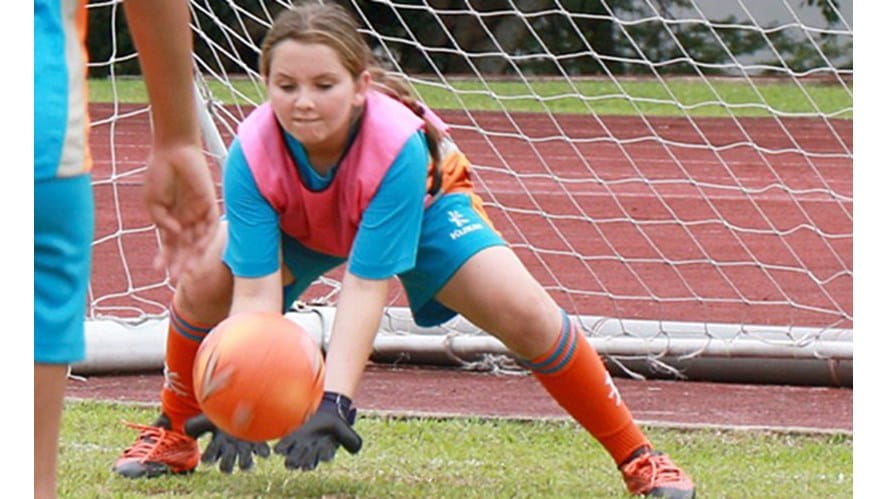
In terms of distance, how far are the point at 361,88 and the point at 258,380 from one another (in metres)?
0.91

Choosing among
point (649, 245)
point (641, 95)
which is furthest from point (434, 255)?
point (641, 95)

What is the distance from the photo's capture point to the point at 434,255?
3.90 meters

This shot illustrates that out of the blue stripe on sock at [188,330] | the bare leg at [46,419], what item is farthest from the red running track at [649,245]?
the bare leg at [46,419]


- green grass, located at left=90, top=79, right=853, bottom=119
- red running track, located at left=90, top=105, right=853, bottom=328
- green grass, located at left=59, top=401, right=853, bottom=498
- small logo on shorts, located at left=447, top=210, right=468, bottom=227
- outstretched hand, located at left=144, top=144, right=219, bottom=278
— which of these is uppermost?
outstretched hand, located at left=144, top=144, right=219, bottom=278

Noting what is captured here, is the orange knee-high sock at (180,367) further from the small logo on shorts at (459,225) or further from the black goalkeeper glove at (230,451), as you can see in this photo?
the small logo on shorts at (459,225)

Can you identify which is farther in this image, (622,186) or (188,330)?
(622,186)

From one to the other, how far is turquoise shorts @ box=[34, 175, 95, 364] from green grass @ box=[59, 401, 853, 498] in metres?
2.06

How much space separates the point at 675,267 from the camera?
330 inches

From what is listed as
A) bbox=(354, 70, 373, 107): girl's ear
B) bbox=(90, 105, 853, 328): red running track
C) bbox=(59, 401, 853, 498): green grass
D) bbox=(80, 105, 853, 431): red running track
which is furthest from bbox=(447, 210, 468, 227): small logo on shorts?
bbox=(90, 105, 853, 328): red running track

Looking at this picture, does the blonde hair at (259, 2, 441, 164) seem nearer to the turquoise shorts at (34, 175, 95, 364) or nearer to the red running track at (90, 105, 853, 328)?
the turquoise shorts at (34, 175, 95, 364)

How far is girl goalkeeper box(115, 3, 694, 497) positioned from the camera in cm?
372

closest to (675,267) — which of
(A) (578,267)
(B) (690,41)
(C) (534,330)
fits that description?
(A) (578,267)

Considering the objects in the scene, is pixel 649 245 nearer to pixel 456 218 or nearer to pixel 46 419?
pixel 456 218
